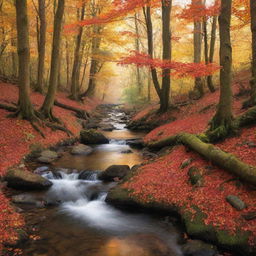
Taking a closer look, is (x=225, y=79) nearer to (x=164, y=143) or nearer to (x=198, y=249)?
(x=164, y=143)

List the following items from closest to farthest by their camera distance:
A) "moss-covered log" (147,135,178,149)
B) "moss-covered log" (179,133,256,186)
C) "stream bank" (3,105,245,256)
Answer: "stream bank" (3,105,245,256) → "moss-covered log" (179,133,256,186) → "moss-covered log" (147,135,178,149)

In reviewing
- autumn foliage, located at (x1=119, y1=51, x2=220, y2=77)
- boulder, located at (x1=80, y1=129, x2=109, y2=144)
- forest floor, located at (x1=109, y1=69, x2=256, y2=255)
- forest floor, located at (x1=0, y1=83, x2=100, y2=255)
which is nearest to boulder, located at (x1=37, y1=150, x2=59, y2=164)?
forest floor, located at (x1=0, y1=83, x2=100, y2=255)

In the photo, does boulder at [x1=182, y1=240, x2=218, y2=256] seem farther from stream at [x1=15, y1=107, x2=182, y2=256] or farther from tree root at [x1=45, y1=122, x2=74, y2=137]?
tree root at [x1=45, y1=122, x2=74, y2=137]

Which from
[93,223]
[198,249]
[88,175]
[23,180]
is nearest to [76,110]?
[88,175]

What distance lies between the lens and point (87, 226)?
843 cm

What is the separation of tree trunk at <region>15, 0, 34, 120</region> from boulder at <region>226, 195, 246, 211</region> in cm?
1162

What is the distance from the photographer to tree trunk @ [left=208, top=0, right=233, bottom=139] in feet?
32.4

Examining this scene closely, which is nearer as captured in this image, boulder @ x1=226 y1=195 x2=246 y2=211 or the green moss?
the green moss

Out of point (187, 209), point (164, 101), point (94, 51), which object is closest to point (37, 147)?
point (187, 209)

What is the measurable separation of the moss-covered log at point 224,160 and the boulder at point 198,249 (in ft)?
6.50

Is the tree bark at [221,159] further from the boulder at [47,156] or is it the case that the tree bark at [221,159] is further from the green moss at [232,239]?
the boulder at [47,156]

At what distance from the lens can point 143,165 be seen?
11.7 m

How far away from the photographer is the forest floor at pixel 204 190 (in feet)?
22.4

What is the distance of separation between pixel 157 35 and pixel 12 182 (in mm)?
38143
